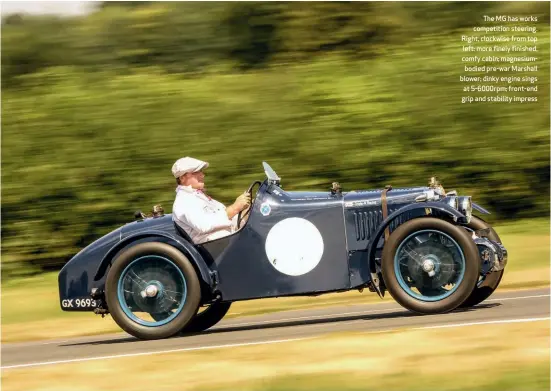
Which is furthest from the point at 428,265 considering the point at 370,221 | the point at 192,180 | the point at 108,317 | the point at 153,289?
the point at 108,317

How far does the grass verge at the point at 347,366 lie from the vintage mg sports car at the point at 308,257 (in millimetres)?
632

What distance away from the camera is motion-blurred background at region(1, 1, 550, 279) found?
15.2 meters

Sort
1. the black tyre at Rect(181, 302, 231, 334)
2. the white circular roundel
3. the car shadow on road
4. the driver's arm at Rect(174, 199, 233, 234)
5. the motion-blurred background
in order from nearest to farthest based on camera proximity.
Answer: the white circular roundel
the driver's arm at Rect(174, 199, 233, 234)
the car shadow on road
the black tyre at Rect(181, 302, 231, 334)
the motion-blurred background

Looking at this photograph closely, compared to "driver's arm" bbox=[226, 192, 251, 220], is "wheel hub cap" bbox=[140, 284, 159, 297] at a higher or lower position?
lower

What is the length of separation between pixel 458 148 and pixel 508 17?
8.24 ft

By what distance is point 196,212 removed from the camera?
885 cm

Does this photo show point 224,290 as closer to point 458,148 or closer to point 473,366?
point 473,366

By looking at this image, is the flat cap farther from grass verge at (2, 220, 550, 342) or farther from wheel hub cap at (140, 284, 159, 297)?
grass verge at (2, 220, 550, 342)

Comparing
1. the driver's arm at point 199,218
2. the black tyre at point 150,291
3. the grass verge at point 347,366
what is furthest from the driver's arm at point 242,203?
the grass verge at point 347,366

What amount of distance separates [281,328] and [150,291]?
1.27m

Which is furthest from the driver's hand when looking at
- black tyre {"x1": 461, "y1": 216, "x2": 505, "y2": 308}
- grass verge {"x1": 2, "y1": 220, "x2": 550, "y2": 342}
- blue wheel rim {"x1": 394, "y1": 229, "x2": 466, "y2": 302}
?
grass verge {"x1": 2, "y1": 220, "x2": 550, "y2": 342}

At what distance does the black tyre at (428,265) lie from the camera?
8422 millimetres

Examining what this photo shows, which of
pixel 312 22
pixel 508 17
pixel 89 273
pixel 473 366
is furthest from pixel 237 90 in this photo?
pixel 473 366

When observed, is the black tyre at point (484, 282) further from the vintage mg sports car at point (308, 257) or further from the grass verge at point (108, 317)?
the grass verge at point (108, 317)
